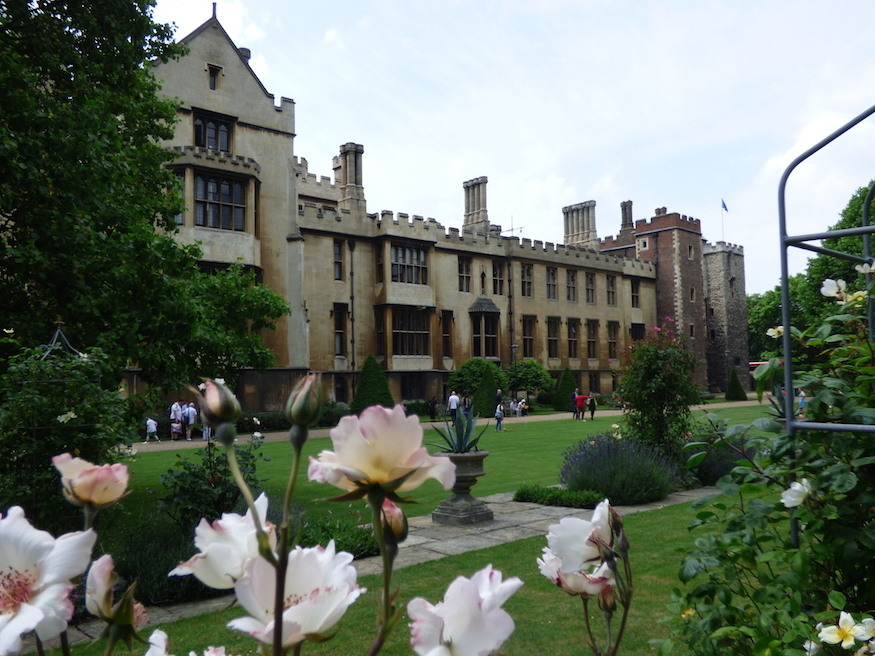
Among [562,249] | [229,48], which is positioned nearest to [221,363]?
[229,48]

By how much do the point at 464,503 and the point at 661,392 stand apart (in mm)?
4444

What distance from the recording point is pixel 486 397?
1109 inches

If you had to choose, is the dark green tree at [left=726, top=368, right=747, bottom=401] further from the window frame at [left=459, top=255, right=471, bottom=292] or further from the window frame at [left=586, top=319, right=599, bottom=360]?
the window frame at [left=459, top=255, right=471, bottom=292]

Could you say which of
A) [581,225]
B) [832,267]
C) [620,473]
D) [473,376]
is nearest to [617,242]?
[581,225]

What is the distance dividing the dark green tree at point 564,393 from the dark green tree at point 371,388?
34.8 feet

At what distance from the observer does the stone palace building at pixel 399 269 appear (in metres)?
23.8

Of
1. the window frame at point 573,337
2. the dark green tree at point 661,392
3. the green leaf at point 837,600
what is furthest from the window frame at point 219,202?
the green leaf at point 837,600

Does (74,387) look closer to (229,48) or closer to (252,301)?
(252,301)

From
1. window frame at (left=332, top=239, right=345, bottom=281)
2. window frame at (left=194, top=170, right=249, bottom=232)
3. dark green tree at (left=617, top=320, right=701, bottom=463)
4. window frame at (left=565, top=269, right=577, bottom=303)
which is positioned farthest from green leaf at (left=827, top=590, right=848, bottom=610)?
window frame at (left=565, top=269, right=577, bottom=303)

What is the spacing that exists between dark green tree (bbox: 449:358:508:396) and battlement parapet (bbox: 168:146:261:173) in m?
12.4

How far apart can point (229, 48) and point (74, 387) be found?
841 inches

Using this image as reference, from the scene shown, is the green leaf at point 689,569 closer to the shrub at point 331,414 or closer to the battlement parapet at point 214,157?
the shrub at point 331,414

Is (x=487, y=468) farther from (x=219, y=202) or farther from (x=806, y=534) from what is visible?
(x=219, y=202)

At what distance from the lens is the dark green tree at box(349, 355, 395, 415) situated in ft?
83.9
